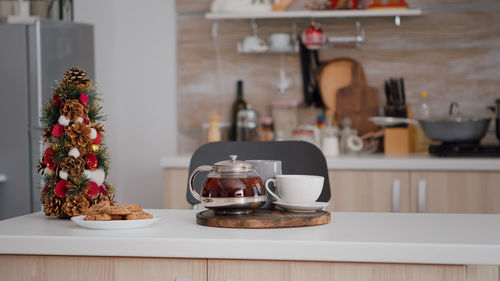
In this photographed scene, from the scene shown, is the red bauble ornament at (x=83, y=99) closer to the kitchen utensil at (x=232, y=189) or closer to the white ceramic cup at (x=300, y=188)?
the kitchen utensil at (x=232, y=189)

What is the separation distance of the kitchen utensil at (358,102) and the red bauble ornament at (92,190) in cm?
239

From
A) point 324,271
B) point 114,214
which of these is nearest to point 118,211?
point 114,214

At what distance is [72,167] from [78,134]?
0.28 feet

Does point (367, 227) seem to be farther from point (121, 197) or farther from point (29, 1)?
point (29, 1)

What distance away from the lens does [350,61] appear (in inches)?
149

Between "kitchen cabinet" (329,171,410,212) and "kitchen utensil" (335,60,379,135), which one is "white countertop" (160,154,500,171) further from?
"kitchen utensil" (335,60,379,135)

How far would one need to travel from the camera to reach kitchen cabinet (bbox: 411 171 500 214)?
3.06 meters

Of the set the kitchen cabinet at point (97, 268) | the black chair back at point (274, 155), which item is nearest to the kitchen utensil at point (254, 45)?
the black chair back at point (274, 155)

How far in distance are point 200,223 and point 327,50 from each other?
8.36 feet

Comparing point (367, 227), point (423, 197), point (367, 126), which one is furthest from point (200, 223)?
point (367, 126)

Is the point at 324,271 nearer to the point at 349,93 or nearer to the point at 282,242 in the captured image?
the point at 282,242

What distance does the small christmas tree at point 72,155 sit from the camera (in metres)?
1.56

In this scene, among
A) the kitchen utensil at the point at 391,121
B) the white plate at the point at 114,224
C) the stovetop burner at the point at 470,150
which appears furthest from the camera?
the kitchen utensil at the point at 391,121

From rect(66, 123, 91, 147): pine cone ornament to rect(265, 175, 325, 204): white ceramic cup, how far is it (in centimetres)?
48
